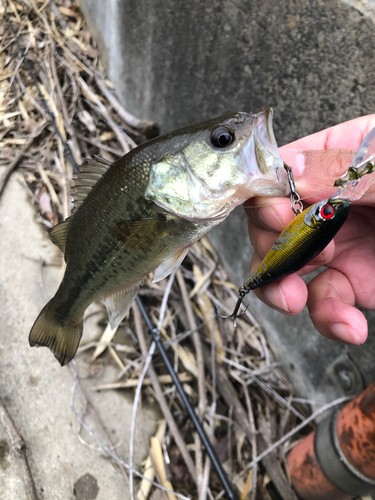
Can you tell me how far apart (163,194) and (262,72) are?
129 cm

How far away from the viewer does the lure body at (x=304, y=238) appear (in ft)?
3.17

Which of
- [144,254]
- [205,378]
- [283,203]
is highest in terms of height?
[283,203]

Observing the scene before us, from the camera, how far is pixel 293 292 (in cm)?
134

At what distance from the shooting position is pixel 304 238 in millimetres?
1021

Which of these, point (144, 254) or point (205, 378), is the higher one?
point (144, 254)

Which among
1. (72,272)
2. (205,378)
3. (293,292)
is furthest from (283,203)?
(205,378)

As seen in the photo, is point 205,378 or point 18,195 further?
point 18,195

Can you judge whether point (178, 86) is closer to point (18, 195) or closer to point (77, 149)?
point (77, 149)

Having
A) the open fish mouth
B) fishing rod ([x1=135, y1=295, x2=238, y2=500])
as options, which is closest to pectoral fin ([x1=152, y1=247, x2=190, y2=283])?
the open fish mouth

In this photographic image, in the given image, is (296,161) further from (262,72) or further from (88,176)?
(262,72)

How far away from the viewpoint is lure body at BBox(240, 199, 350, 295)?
3.17ft

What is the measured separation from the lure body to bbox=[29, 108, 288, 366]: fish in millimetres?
193

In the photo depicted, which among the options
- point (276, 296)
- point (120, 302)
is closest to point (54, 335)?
point (120, 302)

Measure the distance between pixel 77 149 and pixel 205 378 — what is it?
89.8 inches
